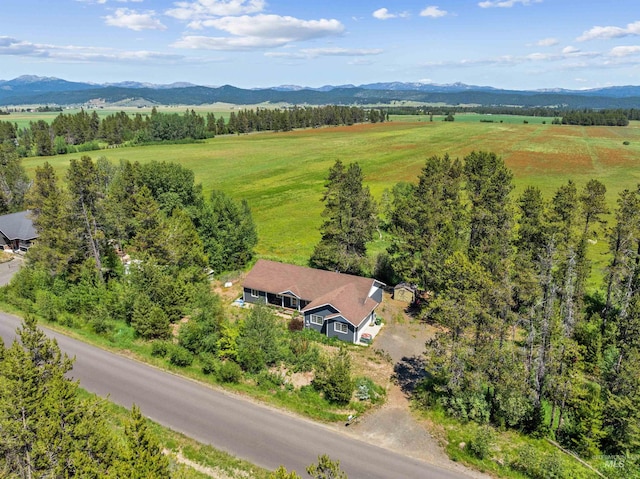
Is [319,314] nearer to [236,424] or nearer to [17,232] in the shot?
[236,424]

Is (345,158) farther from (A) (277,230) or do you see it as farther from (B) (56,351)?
(B) (56,351)

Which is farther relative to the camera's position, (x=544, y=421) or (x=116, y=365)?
(x=116, y=365)

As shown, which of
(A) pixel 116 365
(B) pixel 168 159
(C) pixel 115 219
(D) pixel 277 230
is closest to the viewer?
(A) pixel 116 365

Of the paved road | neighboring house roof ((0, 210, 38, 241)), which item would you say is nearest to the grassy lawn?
the paved road

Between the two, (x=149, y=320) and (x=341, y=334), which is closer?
(x=149, y=320)

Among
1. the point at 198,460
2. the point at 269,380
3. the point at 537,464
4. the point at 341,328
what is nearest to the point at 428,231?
the point at 341,328

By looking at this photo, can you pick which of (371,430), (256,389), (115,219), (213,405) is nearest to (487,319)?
(371,430)
